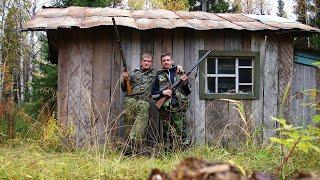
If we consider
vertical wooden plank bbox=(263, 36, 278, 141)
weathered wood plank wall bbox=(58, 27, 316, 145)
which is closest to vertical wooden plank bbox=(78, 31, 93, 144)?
weathered wood plank wall bbox=(58, 27, 316, 145)

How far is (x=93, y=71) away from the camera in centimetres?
823

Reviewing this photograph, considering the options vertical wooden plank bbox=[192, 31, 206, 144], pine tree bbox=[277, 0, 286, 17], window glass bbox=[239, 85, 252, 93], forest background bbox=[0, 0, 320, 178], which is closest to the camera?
forest background bbox=[0, 0, 320, 178]

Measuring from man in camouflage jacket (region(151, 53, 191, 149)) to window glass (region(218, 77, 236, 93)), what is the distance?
0.95 metres

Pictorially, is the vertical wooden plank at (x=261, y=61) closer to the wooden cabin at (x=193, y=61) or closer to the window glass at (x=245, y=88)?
the wooden cabin at (x=193, y=61)

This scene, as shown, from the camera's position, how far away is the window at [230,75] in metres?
8.40

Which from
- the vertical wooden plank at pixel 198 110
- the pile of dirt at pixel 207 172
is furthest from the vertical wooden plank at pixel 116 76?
the pile of dirt at pixel 207 172

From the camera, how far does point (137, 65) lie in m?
8.29

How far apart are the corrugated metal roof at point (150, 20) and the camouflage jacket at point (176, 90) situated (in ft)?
2.56

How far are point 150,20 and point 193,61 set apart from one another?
3.50ft

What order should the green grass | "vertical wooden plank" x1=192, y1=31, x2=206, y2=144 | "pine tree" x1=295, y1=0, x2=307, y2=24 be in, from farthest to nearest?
"pine tree" x1=295, y1=0, x2=307, y2=24
"vertical wooden plank" x1=192, y1=31, x2=206, y2=144
the green grass

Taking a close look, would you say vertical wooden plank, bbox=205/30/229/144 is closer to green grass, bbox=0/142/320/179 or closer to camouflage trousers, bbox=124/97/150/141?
camouflage trousers, bbox=124/97/150/141

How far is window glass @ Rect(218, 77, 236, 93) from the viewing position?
8492 millimetres

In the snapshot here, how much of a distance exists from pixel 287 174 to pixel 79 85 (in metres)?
4.50

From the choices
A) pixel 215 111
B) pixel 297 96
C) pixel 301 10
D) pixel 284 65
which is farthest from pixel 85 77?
pixel 301 10
